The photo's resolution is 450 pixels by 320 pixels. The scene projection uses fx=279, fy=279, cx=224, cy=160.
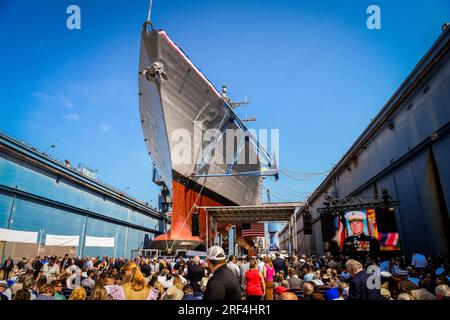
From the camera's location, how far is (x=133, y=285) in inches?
116

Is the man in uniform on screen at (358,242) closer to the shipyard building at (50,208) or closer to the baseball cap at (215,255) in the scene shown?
the baseball cap at (215,255)

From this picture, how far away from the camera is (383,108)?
669 inches

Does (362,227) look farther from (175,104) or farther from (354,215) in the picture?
(175,104)

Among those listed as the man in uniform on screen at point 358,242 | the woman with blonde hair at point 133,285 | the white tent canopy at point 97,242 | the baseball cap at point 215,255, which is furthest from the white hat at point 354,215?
the white tent canopy at point 97,242

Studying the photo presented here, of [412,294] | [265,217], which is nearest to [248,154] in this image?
[265,217]

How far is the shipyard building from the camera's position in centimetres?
1703

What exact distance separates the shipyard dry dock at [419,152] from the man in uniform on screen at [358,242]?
1.57 m

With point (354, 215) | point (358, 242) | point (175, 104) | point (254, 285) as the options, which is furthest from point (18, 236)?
point (354, 215)

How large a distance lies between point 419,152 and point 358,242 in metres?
5.49

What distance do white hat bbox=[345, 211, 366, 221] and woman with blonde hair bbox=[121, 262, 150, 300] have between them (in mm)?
15208

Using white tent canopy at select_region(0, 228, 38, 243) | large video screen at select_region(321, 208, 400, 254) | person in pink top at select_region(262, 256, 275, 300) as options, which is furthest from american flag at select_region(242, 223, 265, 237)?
person in pink top at select_region(262, 256, 275, 300)

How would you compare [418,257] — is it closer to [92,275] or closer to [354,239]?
[354,239]

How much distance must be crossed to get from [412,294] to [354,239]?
11.6 meters

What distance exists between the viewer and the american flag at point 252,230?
25.8m
